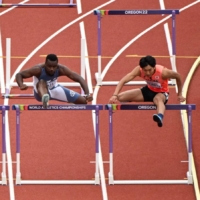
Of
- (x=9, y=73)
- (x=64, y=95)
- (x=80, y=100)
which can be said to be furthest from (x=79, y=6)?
(x=80, y=100)

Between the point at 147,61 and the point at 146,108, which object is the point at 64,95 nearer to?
the point at 146,108

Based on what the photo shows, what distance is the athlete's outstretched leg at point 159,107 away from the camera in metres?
19.1

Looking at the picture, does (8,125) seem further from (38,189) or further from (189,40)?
(189,40)

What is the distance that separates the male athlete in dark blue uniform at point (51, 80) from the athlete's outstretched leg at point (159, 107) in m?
1.12

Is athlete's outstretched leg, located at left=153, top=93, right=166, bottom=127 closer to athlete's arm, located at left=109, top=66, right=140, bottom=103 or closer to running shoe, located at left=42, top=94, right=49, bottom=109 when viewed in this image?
athlete's arm, located at left=109, top=66, right=140, bottom=103

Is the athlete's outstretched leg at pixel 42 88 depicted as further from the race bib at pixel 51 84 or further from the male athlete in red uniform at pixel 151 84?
the male athlete in red uniform at pixel 151 84

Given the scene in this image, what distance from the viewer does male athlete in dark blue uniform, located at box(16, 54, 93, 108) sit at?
64.8 ft

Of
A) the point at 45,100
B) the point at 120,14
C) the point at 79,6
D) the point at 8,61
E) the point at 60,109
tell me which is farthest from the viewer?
the point at 79,6

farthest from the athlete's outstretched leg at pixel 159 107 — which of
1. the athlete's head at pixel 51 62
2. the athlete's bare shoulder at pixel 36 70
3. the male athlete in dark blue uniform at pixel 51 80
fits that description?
the athlete's bare shoulder at pixel 36 70

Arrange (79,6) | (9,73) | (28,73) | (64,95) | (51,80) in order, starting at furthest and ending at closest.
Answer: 1. (79,6)
2. (9,73)
3. (64,95)
4. (51,80)
5. (28,73)

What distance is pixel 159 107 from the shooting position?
19.4 meters

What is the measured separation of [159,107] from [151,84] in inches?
28.3

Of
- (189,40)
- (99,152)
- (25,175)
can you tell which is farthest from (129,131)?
(189,40)

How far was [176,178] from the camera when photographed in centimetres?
2044
